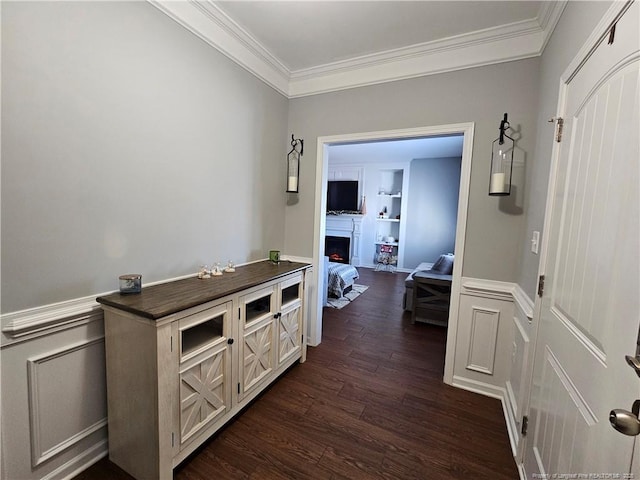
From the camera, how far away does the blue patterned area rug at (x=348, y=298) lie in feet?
13.8

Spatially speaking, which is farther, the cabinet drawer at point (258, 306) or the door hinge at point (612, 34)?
the cabinet drawer at point (258, 306)

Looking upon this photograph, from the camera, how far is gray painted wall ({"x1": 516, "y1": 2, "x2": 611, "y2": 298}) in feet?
4.12

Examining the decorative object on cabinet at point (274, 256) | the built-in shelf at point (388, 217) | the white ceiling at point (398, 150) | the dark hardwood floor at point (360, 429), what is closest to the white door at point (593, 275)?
the dark hardwood floor at point (360, 429)

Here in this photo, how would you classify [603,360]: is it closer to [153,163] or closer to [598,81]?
[598,81]

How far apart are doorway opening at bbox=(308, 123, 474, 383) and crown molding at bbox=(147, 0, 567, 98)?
0.46 m

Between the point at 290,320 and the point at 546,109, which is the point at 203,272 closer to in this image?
the point at 290,320

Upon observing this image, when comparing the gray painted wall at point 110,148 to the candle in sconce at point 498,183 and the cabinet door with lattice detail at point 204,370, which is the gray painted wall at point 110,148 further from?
Result: the candle in sconce at point 498,183

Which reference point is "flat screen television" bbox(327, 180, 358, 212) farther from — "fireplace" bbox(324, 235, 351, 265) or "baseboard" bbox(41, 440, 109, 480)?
"baseboard" bbox(41, 440, 109, 480)

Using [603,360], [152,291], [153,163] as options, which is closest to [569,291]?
[603,360]

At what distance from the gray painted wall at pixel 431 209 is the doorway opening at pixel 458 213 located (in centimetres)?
402

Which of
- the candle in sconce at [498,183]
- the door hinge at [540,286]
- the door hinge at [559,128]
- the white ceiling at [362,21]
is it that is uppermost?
the white ceiling at [362,21]

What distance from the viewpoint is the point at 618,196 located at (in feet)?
2.71

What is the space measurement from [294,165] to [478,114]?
1.64 metres

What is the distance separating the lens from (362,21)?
1.96 m
